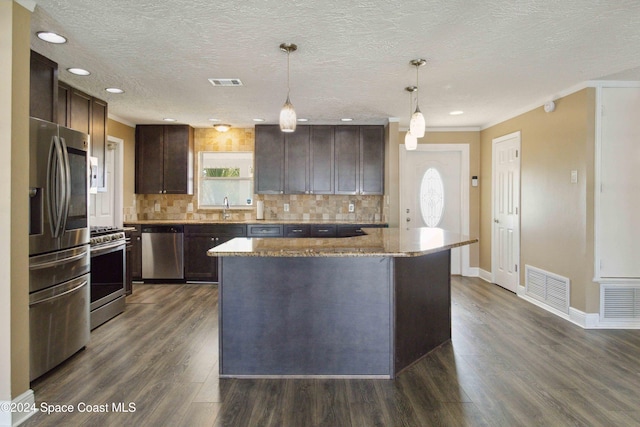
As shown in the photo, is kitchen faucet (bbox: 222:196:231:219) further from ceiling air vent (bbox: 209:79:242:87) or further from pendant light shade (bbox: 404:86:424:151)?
pendant light shade (bbox: 404:86:424:151)

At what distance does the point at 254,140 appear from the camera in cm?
591

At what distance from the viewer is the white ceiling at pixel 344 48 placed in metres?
2.30

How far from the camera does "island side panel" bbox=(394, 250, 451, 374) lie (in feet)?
8.68

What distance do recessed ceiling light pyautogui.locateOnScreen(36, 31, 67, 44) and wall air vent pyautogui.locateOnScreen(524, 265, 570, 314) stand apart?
4.91 metres

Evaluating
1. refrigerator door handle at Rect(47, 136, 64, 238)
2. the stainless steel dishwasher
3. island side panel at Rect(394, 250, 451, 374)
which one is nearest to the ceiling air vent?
refrigerator door handle at Rect(47, 136, 64, 238)

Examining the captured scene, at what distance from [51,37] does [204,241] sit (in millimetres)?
3247

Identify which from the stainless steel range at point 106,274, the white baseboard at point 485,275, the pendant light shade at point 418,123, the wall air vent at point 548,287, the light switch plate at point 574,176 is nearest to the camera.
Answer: the pendant light shade at point 418,123

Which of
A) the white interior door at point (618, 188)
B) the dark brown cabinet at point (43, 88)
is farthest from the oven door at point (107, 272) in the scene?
the white interior door at point (618, 188)

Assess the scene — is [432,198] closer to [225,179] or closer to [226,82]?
[225,179]

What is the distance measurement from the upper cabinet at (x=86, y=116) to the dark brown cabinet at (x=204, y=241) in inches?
56.2

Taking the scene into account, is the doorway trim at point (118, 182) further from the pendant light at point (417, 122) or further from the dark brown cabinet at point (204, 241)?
the pendant light at point (417, 122)

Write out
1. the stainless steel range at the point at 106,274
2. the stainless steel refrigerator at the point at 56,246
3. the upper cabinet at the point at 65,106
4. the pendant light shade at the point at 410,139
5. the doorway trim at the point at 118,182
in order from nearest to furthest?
1. the stainless steel refrigerator at the point at 56,246
2. the upper cabinet at the point at 65,106
3. the pendant light shade at the point at 410,139
4. the stainless steel range at the point at 106,274
5. the doorway trim at the point at 118,182

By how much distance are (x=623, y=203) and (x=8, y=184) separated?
15.9ft

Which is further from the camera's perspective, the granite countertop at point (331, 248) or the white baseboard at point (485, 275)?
the white baseboard at point (485, 275)
